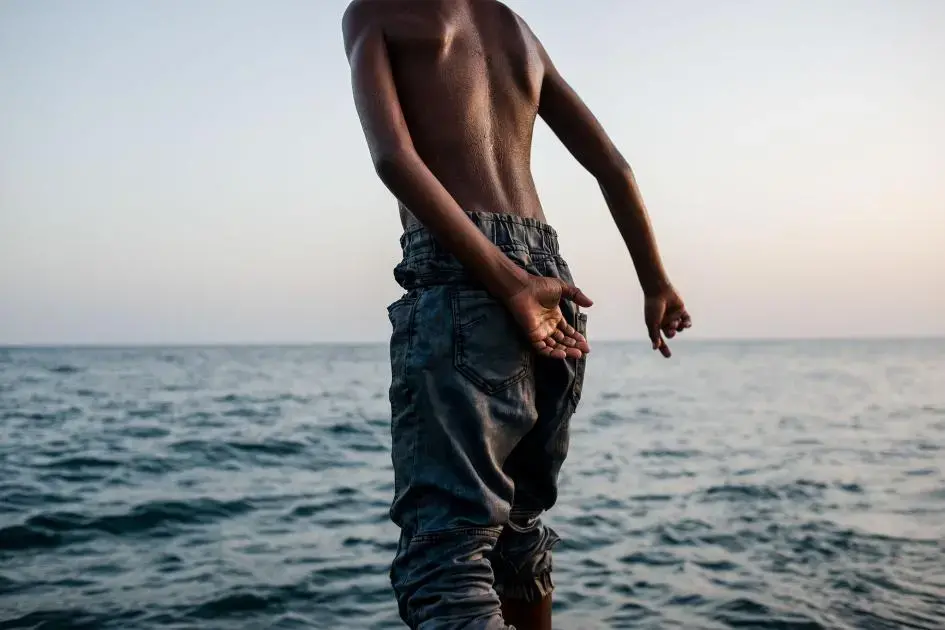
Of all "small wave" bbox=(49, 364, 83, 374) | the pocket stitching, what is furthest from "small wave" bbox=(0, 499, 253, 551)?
"small wave" bbox=(49, 364, 83, 374)

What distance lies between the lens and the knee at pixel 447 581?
2230 mm

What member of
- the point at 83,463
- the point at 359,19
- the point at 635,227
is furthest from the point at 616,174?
the point at 83,463

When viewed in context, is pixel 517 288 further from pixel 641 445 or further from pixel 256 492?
pixel 641 445

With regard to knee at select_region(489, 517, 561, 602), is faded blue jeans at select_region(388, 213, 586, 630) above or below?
above

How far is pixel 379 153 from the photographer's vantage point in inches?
92.9

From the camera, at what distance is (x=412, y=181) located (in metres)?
2.32

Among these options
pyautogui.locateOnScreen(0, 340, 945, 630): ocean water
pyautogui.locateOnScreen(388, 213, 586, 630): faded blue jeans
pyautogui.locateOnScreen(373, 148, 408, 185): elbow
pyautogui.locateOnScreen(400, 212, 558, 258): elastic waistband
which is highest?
pyautogui.locateOnScreen(373, 148, 408, 185): elbow

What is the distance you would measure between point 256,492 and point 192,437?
414 centimetres

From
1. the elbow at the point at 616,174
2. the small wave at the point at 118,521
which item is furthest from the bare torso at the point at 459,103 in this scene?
the small wave at the point at 118,521

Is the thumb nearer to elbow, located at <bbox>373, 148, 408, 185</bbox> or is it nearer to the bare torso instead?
the bare torso

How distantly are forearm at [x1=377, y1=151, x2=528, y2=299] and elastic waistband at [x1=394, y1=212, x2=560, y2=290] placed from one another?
0.32 feet

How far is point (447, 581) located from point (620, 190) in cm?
150

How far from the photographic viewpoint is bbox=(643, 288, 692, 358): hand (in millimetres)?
3164

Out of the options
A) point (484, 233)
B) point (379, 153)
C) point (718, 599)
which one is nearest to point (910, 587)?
point (718, 599)
